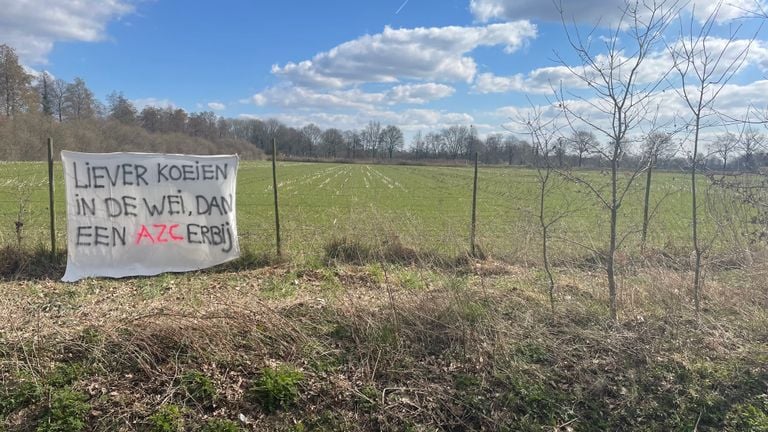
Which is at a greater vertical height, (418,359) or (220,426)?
(418,359)

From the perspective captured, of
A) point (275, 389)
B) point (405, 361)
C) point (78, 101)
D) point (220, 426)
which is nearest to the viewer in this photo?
point (220, 426)

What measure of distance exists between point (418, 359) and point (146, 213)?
18.2 feet

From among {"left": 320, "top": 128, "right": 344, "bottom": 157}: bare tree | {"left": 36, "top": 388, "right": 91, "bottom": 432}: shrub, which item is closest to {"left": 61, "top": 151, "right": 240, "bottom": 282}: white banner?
{"left": 36, "top": 388, "right": 91, "bottom": 432}: shrub

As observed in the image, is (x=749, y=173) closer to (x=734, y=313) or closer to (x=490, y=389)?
(x=734, y=313)

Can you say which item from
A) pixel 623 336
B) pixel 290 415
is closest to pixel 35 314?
pixel 290 415

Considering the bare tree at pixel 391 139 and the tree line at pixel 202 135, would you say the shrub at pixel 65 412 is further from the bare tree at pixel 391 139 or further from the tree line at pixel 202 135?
the bare tree at pixel 391 139

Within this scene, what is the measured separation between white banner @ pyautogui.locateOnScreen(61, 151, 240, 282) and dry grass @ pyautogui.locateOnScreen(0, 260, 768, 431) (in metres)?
2.17

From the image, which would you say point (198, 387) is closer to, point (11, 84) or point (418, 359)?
point (418, 359)

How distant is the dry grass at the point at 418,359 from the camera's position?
307cm

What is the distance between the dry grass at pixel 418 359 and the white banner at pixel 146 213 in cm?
217

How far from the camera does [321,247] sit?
26.7 feet

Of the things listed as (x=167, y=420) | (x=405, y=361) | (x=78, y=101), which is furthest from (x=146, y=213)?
(x=78, y=101)

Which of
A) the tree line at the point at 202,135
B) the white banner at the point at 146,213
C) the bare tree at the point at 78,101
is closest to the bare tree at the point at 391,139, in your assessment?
the tree line at the point at 202,135

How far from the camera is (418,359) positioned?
143 inches
